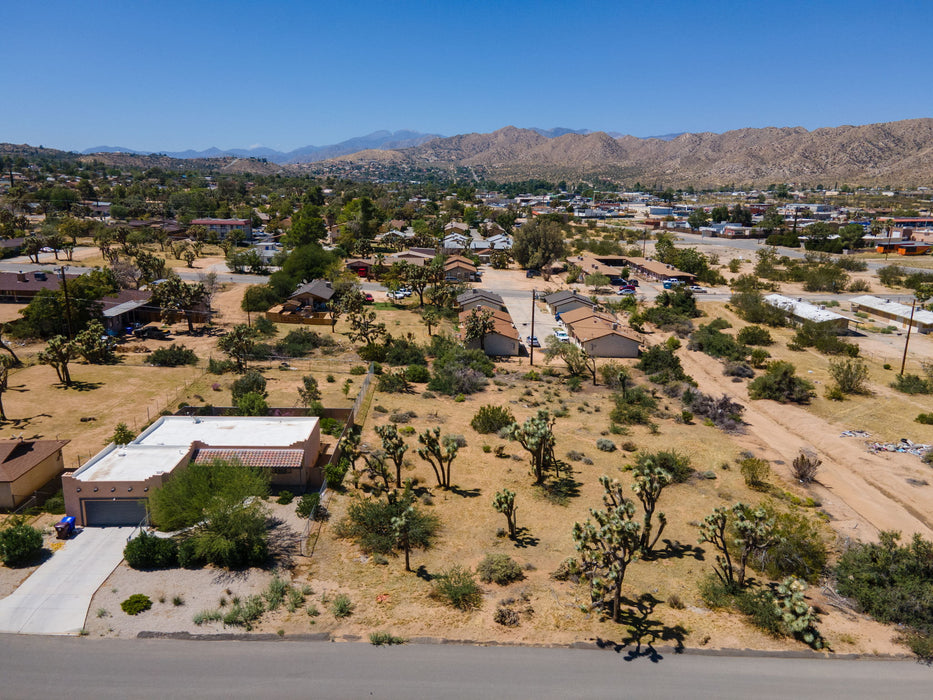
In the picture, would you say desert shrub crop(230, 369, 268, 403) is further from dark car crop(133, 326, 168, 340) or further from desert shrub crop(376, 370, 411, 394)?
dark car crop(133, 326, 168, 340)

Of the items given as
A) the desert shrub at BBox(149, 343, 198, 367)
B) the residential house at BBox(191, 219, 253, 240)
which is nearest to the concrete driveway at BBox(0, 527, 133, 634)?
the desert shrub at BBox(149, 343, 198, 367)

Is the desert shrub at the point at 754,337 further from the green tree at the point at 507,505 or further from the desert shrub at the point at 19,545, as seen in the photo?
the desert shrub at the point at 19,545

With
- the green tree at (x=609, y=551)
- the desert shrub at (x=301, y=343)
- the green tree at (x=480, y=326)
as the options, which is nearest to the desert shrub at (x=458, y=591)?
the green tree at (x=609, y=551)

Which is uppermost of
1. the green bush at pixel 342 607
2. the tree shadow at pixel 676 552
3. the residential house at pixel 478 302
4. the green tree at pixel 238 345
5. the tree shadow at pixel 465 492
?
the residential house at pixel 478 302

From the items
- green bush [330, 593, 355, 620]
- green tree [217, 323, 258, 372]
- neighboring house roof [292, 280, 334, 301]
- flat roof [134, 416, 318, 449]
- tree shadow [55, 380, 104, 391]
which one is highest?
neighboring house roof [292, 280, 334, 301]

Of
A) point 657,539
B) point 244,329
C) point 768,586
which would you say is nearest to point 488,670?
point 657,539

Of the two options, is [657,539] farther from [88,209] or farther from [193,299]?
[88,209]

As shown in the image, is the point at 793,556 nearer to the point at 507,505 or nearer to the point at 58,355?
the point at 507,505
